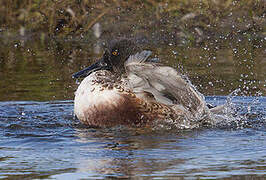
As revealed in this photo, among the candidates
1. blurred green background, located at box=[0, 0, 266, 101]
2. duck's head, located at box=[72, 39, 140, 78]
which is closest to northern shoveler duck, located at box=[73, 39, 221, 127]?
duck's head, located at box=[72, 39, 140, 78]

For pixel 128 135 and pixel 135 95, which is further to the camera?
pixel 135 95

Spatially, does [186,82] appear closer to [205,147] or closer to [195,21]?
[205,147]

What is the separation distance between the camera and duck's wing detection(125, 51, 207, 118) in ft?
19.5

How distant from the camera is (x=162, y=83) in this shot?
6.19 m

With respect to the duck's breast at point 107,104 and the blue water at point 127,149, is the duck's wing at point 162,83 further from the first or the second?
the blue water at point 127,149

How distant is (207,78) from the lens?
29.8 feet

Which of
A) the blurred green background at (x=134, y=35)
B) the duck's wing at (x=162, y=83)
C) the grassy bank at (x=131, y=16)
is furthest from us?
the grassy bank at (x=131, y=16)

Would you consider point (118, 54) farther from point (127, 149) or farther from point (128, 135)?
point (127, 149)

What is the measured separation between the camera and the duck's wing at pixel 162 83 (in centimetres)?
594

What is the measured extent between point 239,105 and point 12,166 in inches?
136

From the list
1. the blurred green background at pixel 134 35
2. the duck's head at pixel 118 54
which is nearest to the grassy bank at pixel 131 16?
the blurred green background at pixel 134 35

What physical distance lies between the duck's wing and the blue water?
1.16 ft

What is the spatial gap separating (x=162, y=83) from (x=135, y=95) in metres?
0.27

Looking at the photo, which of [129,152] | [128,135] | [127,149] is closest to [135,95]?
[128,135]
